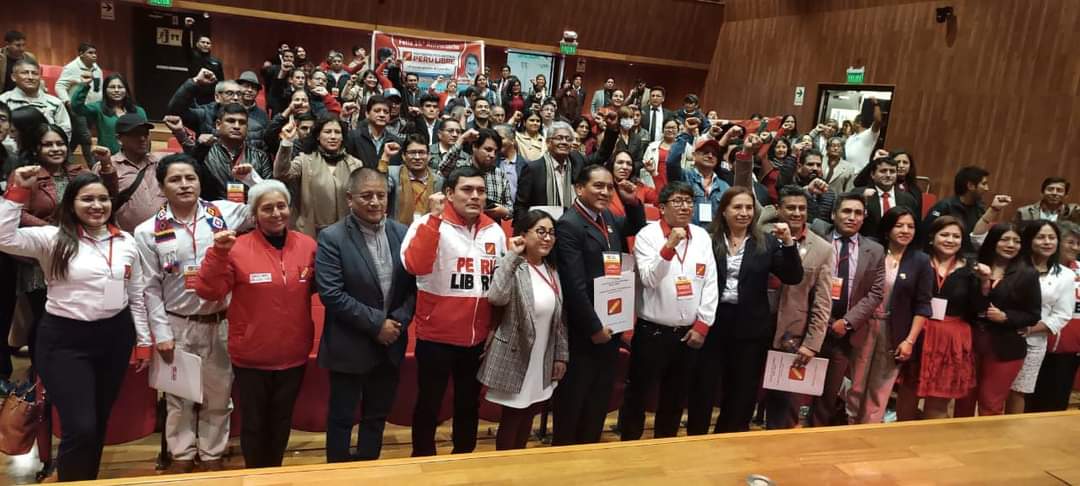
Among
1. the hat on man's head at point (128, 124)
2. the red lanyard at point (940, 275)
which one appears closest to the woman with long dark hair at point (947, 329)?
the red lanyard at point (940, 275)

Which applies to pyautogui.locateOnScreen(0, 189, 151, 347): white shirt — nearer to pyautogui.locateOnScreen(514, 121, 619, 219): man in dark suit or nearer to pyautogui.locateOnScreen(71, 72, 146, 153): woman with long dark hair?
pyautogui.locateOnScreen(514, 121, 619, 219): man in dark suit

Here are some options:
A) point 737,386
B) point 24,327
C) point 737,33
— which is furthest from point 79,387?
point 737,33

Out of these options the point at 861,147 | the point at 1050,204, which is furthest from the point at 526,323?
the point at 861,147

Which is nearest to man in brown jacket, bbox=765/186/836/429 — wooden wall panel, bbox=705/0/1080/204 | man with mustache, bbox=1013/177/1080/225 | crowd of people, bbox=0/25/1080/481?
crowd of people, bbox=0/25/1080/481

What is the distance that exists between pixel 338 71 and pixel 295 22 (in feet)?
8.34

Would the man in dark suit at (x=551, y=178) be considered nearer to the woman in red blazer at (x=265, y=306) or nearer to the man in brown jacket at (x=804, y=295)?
the man in brown jacket at (x=804, y=295)

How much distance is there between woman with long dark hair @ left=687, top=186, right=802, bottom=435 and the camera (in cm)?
288

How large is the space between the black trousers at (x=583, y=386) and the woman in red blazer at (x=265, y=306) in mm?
1052

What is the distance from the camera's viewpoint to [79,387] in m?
2.23

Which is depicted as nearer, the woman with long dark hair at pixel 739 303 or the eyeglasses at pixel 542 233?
the eyeglasses at pixel 542 233

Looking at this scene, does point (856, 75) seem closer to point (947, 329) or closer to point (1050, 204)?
point (1050, 204)

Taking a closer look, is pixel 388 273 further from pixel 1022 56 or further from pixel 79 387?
pixel 1022 56

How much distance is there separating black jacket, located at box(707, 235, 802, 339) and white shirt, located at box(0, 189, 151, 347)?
2.36 metres

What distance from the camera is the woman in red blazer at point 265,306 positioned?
7.58 ft
